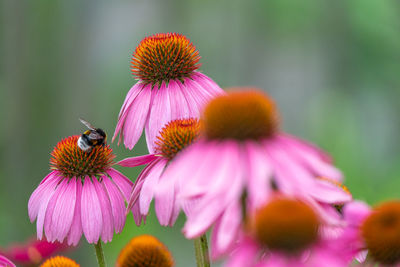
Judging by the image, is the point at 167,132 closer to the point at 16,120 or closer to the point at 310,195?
the point at 310,195

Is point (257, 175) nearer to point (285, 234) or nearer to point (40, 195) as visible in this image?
point (285, 234)

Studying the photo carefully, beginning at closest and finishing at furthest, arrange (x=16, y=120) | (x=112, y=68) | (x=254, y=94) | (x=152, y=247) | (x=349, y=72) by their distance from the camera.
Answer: (x=254, y=94) < (x=152, y=247) < (x=16, y=120) < (x=112, y=68) < (x=349, y=72)

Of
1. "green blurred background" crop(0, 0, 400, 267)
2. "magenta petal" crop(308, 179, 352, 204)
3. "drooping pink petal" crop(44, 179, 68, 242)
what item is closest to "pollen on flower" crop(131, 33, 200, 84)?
"drooping pink petal" crop(44, 179, 68, 242)

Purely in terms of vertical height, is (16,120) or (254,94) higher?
(254,94)

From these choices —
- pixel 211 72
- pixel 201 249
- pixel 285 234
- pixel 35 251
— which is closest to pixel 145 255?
pixel 201 249

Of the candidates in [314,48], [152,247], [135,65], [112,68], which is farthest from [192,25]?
[152,247]

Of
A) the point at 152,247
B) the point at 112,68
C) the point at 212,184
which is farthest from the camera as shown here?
the point at 112,68

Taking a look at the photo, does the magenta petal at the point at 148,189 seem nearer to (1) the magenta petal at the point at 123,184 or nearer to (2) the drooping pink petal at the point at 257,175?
(1) the magenta petal at the point at 123,184
